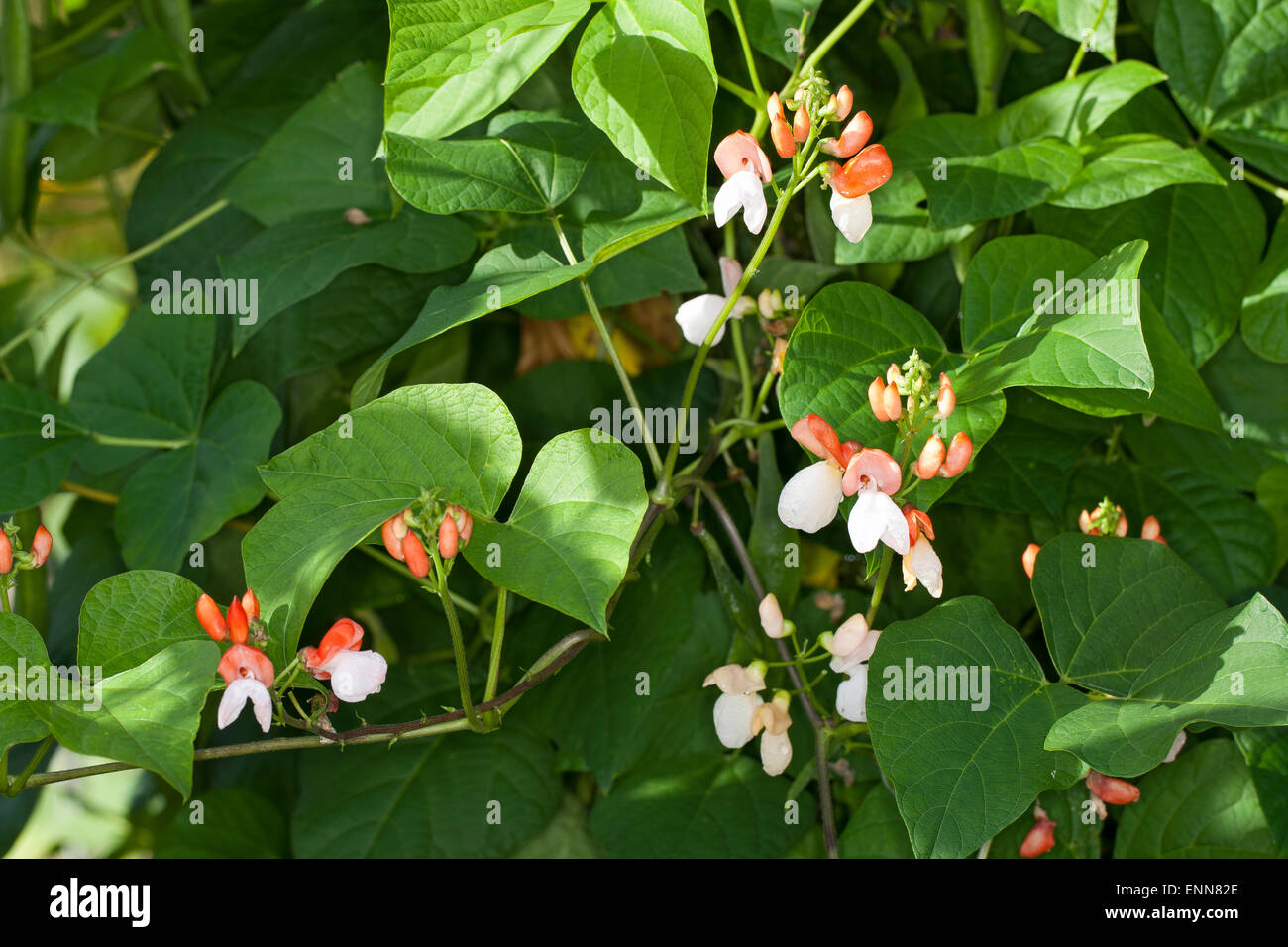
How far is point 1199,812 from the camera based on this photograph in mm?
804

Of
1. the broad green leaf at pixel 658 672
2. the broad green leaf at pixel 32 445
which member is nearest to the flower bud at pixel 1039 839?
the broad green leaf at pixel 658 672

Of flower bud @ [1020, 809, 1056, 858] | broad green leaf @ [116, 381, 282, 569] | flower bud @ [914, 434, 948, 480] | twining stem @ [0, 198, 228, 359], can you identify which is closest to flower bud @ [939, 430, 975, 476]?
flower bud @ [914, 434, 948, 480]

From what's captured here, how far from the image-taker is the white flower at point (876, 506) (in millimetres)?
589

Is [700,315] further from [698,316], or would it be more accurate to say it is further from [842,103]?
[842,103]

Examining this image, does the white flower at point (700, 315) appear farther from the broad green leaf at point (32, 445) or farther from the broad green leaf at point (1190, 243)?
the broad green leaf at point (32, 445)

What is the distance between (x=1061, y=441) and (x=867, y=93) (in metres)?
0.35

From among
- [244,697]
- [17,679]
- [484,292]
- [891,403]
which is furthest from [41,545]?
[891,403]

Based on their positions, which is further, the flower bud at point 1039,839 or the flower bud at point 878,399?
the flower bud at point 1039,839

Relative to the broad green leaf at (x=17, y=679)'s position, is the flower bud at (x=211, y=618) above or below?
above

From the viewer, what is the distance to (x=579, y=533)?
630 mm

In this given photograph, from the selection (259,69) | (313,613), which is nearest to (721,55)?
(259,69)

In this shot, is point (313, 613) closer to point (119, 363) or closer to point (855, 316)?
point (119, 363)

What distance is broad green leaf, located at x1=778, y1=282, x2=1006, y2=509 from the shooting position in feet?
2.12

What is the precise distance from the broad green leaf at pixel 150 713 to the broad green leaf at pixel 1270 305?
76 centimetres
